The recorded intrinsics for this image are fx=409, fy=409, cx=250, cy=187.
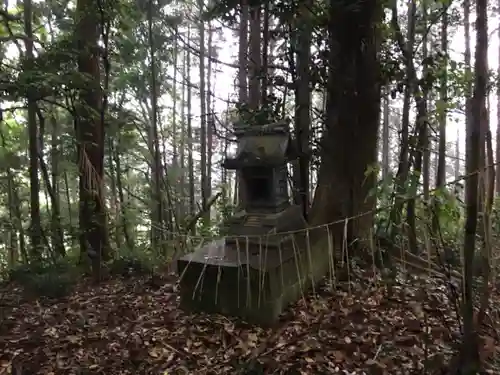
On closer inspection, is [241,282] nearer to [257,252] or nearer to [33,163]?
[257,252]

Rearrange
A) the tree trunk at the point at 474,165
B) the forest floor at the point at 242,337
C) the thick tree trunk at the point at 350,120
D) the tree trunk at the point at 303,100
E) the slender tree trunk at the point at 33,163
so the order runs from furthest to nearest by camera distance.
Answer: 1. the slender tree trunk at the point at 33,163
2. the tree trunk at the point at 303,100
3. the thick tree trunk at the point at 350,120
4. the forest floor at the point at 242,337
5. the tree trunk at the point at 474,165

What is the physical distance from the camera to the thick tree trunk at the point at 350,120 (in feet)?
17.2

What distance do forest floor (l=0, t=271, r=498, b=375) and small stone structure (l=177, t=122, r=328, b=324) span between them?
0.65 feet

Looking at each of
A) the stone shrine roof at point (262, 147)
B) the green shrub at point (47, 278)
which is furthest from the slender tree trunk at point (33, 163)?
the stone shrine roof at point (262, 147)

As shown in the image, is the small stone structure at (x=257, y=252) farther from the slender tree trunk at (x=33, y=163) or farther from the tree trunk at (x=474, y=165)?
the slender tree trunk at (x=33, y=163)

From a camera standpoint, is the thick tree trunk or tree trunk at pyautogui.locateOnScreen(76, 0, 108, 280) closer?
the thick tree trunk

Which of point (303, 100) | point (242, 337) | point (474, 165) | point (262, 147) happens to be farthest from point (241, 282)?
point (303, 100)

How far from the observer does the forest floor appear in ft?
10.8

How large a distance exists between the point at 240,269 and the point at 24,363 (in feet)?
6.95

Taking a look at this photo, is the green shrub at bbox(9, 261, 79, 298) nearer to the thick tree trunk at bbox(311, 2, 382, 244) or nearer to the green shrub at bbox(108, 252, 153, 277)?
the green shrub at bbox(108, 252, 153, 277)

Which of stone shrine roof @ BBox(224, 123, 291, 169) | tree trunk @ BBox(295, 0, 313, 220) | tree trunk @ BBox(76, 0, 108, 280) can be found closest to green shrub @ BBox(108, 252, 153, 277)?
tree trunk @ BBox(76, 0, 108, 280)

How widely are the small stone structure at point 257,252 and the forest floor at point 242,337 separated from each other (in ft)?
0.65

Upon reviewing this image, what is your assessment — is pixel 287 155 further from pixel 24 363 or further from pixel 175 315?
pixel 24 363

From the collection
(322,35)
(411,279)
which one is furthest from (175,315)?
(322,35)
